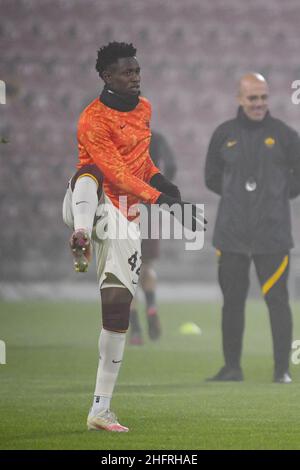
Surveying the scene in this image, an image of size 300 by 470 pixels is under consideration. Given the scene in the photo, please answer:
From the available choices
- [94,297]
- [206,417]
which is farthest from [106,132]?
[94,297]

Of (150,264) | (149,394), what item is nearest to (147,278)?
(150,264)

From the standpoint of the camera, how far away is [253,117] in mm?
8867

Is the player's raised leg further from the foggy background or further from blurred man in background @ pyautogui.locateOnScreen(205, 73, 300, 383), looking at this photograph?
the foggy background

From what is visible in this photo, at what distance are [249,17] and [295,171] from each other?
566 inches

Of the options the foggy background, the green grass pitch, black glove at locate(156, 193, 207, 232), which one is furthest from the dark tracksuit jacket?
the foggy background

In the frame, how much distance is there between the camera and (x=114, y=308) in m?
6.33

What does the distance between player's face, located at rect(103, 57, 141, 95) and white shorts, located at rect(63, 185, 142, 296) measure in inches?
19.9

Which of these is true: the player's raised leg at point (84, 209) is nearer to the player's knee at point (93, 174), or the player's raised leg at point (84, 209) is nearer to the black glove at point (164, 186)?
the player's knee at point (93, 174)

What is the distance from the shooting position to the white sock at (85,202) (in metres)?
6.28

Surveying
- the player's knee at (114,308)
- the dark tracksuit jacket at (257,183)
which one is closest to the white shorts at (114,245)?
the player's knee at (114,308)

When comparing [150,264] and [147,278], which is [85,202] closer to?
[147,278]

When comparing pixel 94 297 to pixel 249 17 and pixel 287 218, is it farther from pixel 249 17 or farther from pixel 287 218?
pixel 287 218

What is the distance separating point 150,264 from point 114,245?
600 cm

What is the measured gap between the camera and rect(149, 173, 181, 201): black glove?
21.9ft
